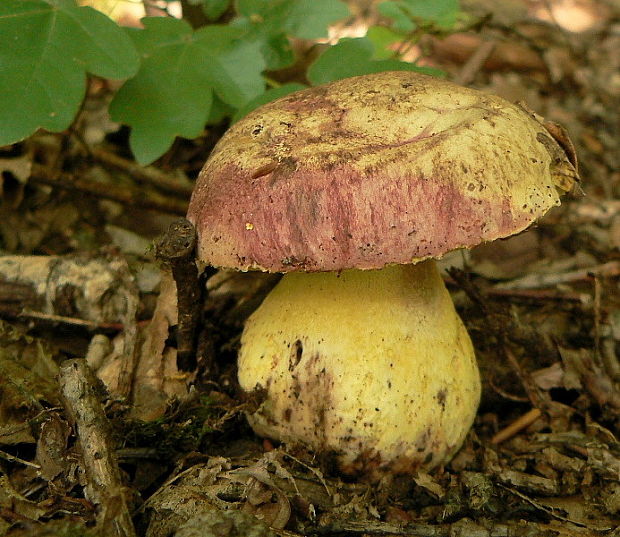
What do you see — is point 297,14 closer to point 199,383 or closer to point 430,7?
point 430,7

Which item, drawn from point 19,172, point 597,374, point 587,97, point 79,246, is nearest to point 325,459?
point 597,374

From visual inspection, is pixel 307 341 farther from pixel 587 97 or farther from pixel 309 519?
pixel 587 97

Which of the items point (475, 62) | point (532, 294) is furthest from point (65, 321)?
point (475, 62)

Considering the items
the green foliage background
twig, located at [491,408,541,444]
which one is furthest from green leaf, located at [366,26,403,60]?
twig, located at [491,408,541,444]

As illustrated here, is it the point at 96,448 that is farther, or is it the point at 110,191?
the point at 110,191

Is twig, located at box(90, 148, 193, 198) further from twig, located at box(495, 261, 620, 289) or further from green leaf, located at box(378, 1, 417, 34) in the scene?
twig, located at box(495, 261, 620, 289)

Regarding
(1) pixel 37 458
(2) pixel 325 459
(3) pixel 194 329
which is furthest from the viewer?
(3) pixel 194 329

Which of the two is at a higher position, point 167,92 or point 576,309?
point 167,92
